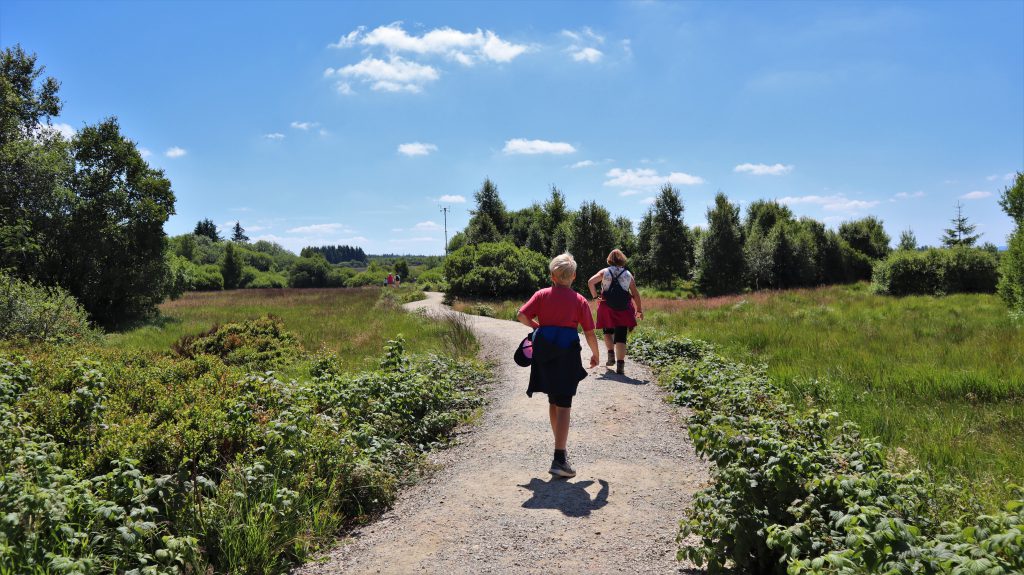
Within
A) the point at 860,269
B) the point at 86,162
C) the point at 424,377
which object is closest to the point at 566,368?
the point at 424,377

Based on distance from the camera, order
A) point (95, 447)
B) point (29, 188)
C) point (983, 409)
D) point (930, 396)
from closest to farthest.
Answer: point (95, 447) → point (983, 409) → point (930, 396) → point (29, 188)

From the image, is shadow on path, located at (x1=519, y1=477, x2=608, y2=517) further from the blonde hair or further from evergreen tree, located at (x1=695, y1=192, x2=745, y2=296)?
evergreen tree, located at (x1=695, y1=192, x2=745, y2=296)

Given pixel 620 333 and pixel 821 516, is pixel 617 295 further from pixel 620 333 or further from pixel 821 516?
pixel 821 516

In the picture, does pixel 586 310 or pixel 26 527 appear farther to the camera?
pixel 586 310

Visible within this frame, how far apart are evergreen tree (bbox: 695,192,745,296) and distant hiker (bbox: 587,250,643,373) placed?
25277 mm

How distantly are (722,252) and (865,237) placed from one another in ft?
79.0

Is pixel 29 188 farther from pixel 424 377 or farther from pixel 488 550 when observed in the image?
pixel 488 550

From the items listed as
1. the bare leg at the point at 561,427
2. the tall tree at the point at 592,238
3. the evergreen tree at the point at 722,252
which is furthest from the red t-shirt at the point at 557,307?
the evergreen tree at the point at 722,252

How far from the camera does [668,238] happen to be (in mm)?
33844

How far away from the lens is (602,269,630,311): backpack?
845 cm

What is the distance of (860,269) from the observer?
42938mm

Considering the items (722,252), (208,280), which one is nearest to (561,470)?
(722,252)

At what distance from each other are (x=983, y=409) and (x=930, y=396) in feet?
1.94

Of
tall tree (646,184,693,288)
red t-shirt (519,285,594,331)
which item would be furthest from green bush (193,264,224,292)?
red t-shirt (519,285,594,331)
